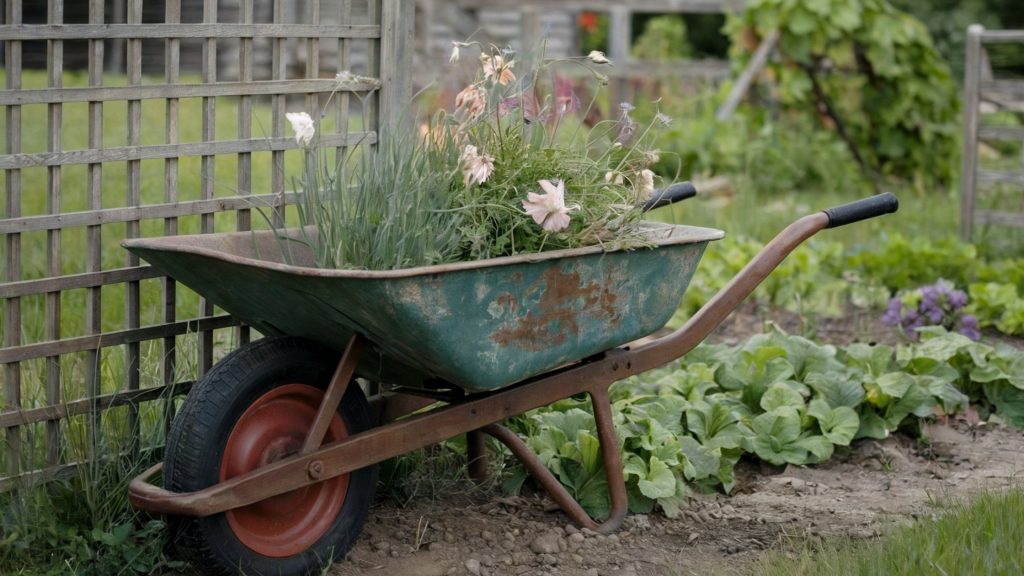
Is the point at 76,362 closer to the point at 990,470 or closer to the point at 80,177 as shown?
the point at 990,470

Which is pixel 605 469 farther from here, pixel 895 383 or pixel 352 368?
pixel 895 383

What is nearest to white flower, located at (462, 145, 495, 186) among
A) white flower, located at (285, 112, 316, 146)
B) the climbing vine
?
white flower, located at (285, 112, 316, 146)

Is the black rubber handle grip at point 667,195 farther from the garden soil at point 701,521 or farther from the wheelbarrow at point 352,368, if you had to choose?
the garden soil at point 701,521

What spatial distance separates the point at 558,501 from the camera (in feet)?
9.97

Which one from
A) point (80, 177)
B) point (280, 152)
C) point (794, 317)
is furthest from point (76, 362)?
point (80, 177)

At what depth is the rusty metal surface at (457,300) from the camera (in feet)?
7.84

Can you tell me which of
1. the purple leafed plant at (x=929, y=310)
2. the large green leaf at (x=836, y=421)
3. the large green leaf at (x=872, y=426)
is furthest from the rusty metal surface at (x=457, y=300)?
the purple leafed plant at (x=929, y=310)

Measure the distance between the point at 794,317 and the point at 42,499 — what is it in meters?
3.50

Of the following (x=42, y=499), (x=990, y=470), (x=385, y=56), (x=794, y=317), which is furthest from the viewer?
(x=794, y=317)

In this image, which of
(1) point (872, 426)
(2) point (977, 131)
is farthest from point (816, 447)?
(2) point (977, 131)

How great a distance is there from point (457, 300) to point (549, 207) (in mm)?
304

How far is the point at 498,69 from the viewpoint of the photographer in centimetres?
288

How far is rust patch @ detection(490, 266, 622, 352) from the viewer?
2.62m

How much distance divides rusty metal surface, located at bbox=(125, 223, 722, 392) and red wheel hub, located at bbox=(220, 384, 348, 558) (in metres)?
0.18
